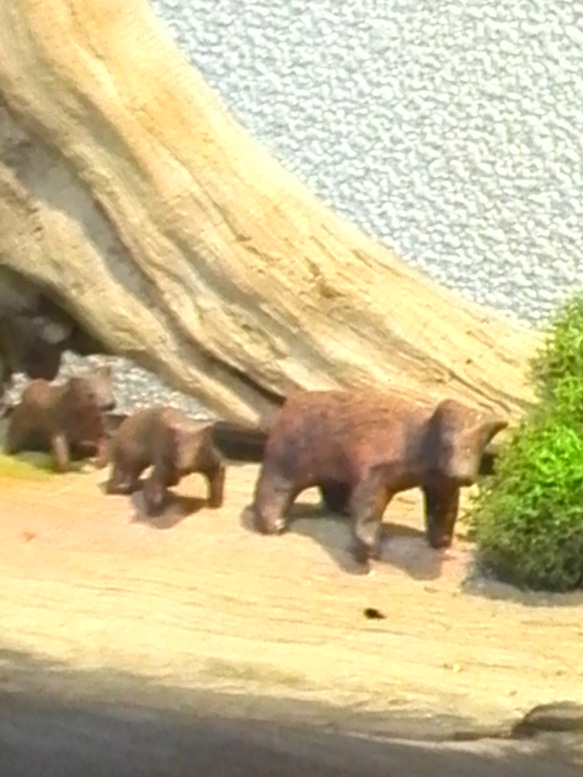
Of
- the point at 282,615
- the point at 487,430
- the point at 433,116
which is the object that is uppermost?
the point at 433,116

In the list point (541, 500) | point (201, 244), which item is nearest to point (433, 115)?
point (201, 244)

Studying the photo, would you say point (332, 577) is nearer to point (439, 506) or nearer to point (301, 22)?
point (439, 506)

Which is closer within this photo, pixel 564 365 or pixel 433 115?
pixel 564 365

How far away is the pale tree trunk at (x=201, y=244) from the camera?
1.14 m

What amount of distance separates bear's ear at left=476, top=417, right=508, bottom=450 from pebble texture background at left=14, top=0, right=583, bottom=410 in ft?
1.79

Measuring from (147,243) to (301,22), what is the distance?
456 mm

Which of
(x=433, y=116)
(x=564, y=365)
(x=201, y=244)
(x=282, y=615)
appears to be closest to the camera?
(x=282, y=615)

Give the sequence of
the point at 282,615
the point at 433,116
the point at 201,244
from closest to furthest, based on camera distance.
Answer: the point at 282,615 → the point at 201,244 → the point at 433,116

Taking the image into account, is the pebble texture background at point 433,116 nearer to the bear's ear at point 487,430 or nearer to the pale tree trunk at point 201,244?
the pale tree trunk at point 201,244

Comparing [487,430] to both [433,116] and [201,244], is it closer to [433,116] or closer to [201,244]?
[201,244]

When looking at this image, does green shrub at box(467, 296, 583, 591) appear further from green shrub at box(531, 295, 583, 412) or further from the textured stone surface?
the textured stone surface

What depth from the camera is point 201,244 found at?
3.81 feet

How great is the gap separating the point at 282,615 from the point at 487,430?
0.61 ft

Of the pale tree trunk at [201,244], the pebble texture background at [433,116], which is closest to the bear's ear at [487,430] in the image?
the pale tree trunk at [201,244]
